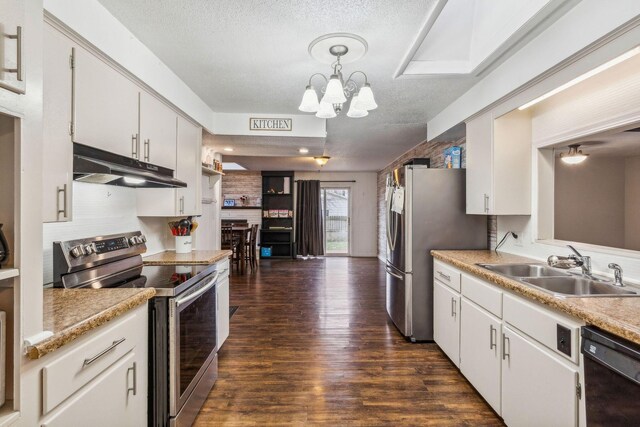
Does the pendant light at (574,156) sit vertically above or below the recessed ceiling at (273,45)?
below

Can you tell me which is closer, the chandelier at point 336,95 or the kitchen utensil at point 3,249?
the kitchen utensil at point 3,249

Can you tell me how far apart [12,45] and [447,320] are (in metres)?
2.87

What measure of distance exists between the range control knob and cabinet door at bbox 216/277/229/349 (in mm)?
1024

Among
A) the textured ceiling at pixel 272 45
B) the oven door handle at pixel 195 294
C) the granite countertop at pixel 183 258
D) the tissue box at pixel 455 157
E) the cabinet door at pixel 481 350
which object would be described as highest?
the textured ceiling at pixel 272 45

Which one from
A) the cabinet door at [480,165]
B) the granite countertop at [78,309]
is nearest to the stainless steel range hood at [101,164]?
the granite countertop at [78,309]

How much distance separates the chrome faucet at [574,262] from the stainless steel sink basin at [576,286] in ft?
0.19

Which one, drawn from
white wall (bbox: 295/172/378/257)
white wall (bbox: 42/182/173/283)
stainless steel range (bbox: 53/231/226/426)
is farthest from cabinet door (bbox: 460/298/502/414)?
white wall (bbox: 295/172/378/257)

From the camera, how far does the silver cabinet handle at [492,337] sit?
5.97 ft

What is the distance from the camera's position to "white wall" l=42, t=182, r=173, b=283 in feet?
5.42

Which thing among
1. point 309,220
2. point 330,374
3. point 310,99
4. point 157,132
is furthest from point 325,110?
point 309,220

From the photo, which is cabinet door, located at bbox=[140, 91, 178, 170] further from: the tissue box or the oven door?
the tissue box

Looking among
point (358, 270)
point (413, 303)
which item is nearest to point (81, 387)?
point (413, 303)

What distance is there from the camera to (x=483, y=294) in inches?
77.0

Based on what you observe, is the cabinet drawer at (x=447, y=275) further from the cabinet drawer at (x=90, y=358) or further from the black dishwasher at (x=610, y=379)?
the cabinet drawer at (x=90, y=358)
